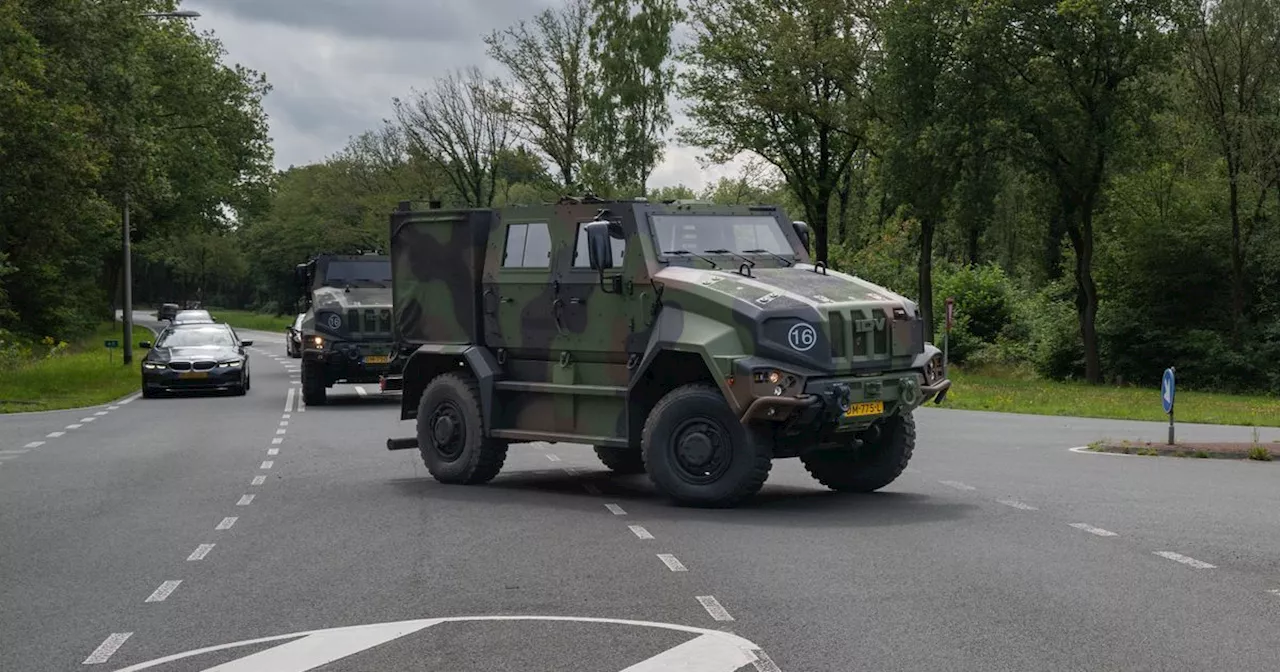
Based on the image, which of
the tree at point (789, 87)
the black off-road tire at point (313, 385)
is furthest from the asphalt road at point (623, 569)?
the tree at point (789, 87)

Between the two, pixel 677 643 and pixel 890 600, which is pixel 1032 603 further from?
pixel 677 643

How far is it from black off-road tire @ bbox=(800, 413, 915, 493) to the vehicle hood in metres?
20.8

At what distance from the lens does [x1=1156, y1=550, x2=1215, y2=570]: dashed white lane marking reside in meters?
9.86

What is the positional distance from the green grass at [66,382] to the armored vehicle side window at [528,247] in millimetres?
17020

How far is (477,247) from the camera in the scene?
50.1 ft

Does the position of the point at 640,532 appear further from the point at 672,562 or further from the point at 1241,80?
the point at 1241,80

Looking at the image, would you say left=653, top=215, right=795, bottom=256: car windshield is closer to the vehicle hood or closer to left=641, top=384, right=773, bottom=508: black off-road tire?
left=641, top=384, right=773, bottom=508: black off-road tire

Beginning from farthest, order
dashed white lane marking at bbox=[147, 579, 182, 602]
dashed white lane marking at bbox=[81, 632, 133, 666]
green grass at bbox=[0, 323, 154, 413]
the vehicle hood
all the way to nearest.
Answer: the vehicle hood
green grass at bbox=[0, 323, 154, 413]
dashed white lane marking at bbox=[147, 579, 182, 602]
dashed white lane marking at bbox=[81, 632, 133, 666]

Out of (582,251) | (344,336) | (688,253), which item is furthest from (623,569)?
(344,336)

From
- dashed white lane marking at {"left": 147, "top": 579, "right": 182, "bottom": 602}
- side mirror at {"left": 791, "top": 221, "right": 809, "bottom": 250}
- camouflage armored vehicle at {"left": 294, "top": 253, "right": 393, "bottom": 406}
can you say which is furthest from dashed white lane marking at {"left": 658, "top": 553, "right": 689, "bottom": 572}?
camouflage armored vehicle at {"left": 294, "top": 253, "right": 393, "bottom": 406}

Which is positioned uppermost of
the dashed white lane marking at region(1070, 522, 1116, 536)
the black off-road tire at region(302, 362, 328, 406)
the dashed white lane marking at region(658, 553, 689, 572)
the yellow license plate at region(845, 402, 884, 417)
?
the yellow license plate at region(845, 402, 884, 417)

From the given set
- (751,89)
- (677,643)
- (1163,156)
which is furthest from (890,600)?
(751,89)

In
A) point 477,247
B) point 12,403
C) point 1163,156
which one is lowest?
point 12,403

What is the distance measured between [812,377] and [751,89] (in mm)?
41822
